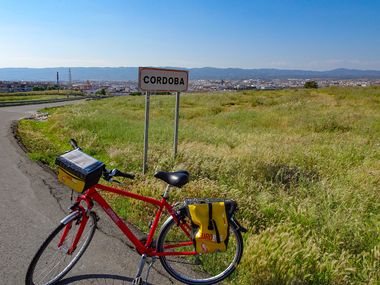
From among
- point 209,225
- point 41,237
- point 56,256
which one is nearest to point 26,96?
point 41,237

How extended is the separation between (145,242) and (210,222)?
768 mm

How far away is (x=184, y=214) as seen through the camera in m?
2.97

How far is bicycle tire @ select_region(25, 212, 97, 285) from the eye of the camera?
284cm

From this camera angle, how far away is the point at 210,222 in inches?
111

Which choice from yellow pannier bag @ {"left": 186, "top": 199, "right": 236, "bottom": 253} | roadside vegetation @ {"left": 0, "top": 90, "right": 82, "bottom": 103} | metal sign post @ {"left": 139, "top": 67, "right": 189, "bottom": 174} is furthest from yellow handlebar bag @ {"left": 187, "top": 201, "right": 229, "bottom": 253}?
roadside vegetation @ {"left": 0, "top": 90, "right": 82, "bottom": 103}

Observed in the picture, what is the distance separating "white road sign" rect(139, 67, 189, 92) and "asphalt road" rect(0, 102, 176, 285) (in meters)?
2.56

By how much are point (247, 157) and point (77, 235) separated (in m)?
4.63

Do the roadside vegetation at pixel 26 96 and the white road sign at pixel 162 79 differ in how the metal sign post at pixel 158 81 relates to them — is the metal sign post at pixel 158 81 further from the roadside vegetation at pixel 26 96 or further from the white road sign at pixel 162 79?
the roadside vegetation at pixel 26 96

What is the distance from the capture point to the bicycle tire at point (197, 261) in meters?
3.08

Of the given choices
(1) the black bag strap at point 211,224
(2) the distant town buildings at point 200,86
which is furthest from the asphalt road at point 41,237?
(2) the distant town buildings at point 200,86

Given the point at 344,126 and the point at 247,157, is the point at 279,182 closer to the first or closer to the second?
the point at 247,157

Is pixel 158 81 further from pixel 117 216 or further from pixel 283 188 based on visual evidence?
pixel 117 216

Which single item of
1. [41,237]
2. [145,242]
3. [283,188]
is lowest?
[41,237]

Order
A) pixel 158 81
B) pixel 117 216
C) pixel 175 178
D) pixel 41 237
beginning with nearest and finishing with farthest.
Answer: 1. pixel 175 178
2. pixel 117 216
3. pixel 41 237
4. pixel 158 81
